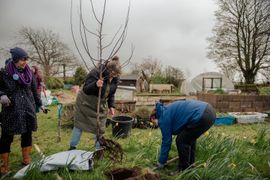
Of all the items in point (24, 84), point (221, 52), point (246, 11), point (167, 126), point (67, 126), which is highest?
point (246, 11)

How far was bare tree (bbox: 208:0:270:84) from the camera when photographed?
20469 millimetres

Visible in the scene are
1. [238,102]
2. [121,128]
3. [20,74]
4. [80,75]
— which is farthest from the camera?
[80,75]

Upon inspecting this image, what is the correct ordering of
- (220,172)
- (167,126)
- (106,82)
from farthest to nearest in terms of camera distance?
1. (106,82)
2. (167,126)
3. (220,172)

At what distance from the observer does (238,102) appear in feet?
31.2

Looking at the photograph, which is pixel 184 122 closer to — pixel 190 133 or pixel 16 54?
pixel 190 133

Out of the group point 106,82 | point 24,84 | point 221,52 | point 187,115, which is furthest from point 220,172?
point 221,52

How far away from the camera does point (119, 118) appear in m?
6.23

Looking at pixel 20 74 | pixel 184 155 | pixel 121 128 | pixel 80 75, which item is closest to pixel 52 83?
pixel 80 75

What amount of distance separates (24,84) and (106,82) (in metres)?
1.05

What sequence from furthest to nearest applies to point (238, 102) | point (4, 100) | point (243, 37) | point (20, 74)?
point (243, 37), point (238, 102), point (20, 74), point (4, 100)

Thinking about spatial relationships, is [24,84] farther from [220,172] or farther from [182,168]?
[220,172]

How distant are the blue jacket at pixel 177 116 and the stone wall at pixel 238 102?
6.52 metres

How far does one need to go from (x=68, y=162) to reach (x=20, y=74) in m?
1.23

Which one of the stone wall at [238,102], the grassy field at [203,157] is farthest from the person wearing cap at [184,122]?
the stone wall at [238,102]
